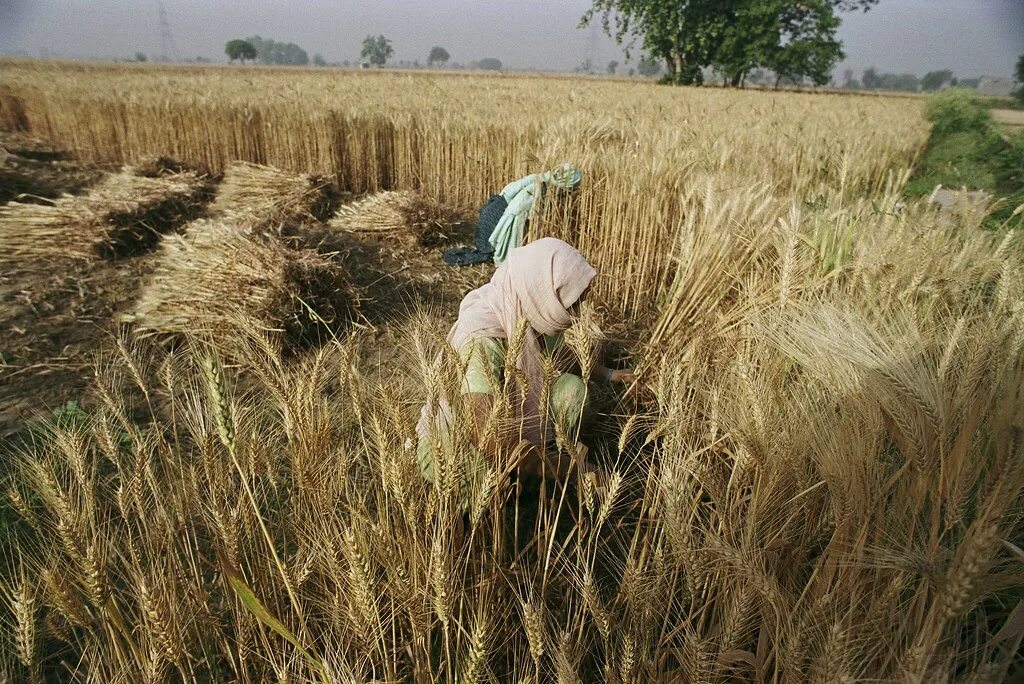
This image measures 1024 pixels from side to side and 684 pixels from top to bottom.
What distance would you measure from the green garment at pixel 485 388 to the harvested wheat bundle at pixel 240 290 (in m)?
1.70

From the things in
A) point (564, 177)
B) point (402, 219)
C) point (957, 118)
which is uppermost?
point (957, 118)

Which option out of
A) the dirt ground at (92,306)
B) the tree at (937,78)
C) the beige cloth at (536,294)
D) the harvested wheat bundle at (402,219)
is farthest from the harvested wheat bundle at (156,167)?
the tree at (937,78)

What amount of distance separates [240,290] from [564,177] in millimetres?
2112

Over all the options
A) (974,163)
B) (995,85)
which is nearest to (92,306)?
(974,163)

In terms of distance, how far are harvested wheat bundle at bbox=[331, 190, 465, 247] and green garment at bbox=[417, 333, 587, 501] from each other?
289 cm

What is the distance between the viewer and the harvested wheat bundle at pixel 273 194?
5270 millimetres

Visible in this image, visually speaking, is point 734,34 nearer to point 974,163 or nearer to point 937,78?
point 974,163

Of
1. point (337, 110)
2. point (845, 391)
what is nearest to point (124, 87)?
point (337, 110)

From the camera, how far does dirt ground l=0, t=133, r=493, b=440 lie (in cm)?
259

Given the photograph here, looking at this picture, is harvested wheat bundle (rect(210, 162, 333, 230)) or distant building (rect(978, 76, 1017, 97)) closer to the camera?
harvested wheat bundle (rect(210, 162, 333, 230))

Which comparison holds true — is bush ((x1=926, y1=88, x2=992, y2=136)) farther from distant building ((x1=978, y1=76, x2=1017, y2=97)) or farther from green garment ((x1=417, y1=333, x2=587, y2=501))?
distant building ((x1=978, y1=76, x2=1017, y2=97))

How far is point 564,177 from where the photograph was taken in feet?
10.5

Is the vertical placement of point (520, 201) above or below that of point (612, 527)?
above

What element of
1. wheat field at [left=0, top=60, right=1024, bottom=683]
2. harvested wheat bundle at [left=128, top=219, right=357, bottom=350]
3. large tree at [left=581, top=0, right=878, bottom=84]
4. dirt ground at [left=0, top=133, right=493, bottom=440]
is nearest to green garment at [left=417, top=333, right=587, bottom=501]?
wheat field at [left=0, top=60, right=1024, bottom=683]
